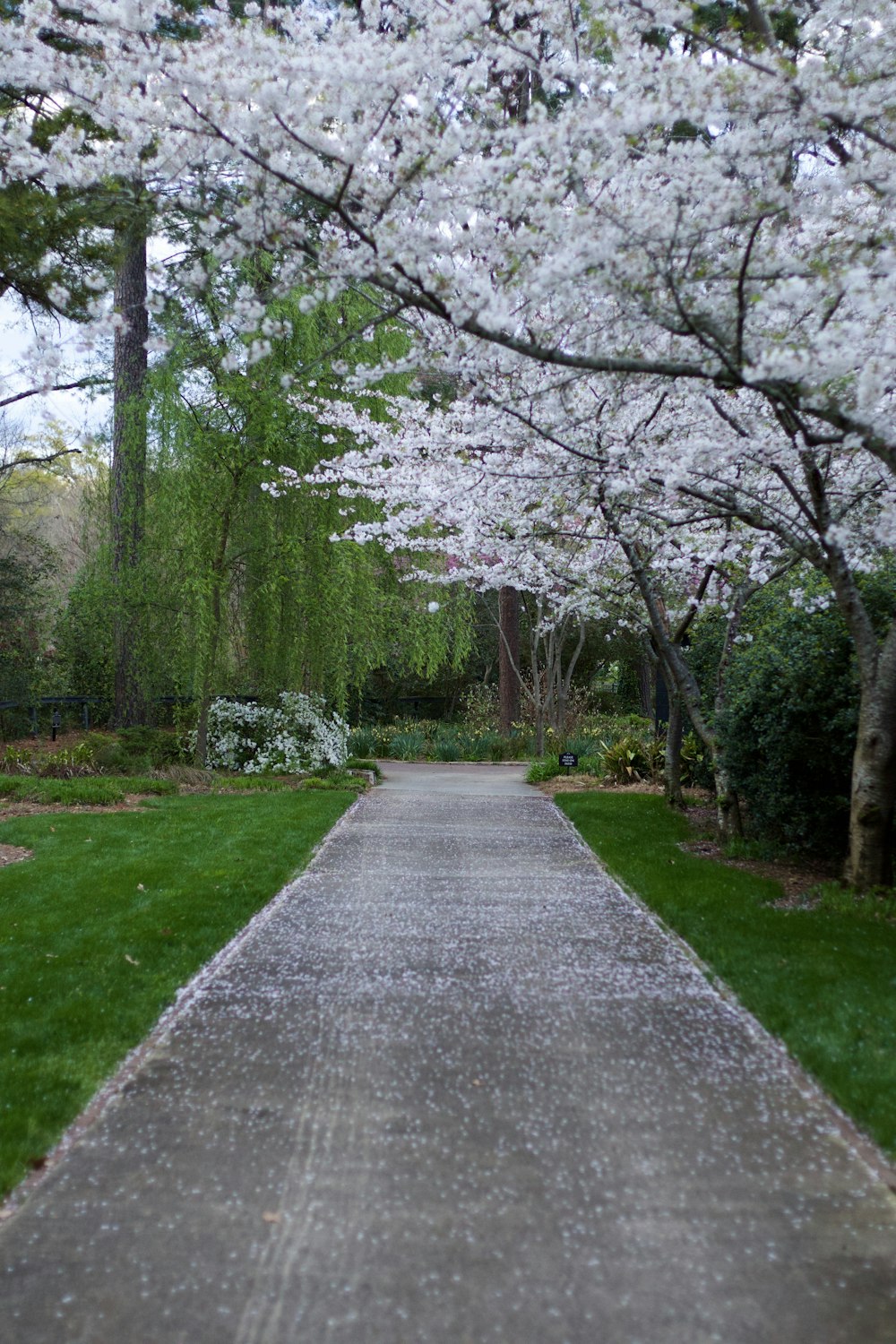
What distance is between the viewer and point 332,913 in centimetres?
584

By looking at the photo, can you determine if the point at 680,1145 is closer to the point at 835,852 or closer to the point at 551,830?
the point at 835,852

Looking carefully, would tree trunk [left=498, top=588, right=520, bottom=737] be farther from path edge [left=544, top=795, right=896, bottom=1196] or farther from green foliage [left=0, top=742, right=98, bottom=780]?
path edge [left=544, top=795, right=896, bottom=1196]

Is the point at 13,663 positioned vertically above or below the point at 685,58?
below

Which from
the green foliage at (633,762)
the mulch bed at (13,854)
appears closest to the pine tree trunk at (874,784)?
the mulch bed at (13,854)

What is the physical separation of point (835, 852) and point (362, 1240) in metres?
5.60

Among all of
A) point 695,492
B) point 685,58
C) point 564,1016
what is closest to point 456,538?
point 695,492

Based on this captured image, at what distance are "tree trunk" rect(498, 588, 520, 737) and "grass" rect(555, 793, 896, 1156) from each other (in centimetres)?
894

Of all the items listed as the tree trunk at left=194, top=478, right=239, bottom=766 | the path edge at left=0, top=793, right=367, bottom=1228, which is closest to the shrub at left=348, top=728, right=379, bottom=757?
the tree trunk at left=194, top=478, right=239, bottom=766

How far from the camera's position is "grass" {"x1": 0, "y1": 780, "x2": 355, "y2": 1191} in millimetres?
3408

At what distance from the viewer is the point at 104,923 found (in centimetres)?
537

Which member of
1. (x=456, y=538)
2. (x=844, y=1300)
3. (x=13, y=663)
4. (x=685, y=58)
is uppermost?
(x=685, y=58)

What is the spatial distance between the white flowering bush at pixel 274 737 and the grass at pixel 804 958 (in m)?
5.62

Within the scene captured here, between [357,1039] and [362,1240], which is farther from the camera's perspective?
[357,1039]

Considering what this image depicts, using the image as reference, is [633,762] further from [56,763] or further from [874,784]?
[56,763]
